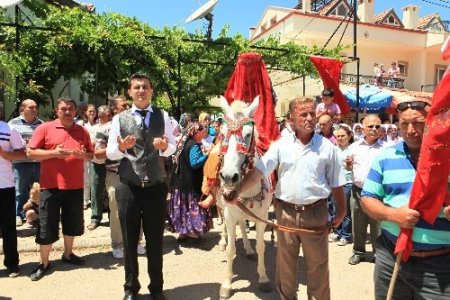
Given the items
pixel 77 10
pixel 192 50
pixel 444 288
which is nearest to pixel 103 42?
pixel 77 10

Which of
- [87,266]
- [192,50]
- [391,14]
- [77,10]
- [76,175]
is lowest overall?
[87,266]

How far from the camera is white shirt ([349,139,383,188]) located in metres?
4.98

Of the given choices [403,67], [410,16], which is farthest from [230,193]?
[410,16]

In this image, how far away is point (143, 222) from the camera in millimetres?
3807

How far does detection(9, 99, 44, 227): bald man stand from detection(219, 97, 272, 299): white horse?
11.3ft

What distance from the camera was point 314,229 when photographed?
311cm

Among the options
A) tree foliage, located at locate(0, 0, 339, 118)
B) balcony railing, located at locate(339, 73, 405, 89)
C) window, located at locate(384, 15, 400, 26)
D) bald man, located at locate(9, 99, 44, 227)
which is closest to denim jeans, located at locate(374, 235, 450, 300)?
bald man, located at locate(9, 99, 44, 227)

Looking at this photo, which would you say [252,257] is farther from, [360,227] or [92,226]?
[92,226]

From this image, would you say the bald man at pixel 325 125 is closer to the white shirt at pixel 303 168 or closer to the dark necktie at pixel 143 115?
the white shirt at pixel 303 168

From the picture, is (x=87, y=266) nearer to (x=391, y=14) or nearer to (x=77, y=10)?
(x=77, y=10)

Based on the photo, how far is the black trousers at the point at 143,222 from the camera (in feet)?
12.1

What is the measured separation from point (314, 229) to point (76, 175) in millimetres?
2890

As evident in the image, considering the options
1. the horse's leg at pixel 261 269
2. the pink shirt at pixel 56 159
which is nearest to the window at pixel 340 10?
the horse's leg at pixel 261 269

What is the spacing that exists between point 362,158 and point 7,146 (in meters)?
4.29
